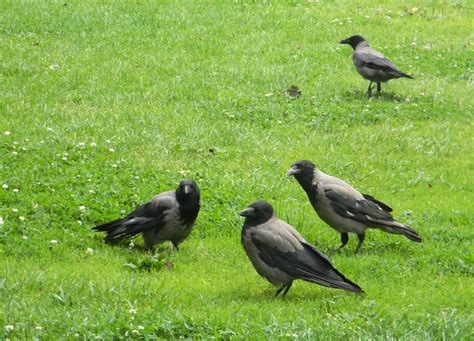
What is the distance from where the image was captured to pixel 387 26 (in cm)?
2052

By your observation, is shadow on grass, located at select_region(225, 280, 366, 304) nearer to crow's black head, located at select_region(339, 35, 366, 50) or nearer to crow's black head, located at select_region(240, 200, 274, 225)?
crow's black head, located at select_region(240, 200, 274, 225)

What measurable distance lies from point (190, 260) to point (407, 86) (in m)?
8.40

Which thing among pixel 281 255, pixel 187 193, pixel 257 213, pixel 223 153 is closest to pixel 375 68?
pixel 223 153

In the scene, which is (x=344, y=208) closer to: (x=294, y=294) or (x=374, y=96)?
(x=294, y=294)

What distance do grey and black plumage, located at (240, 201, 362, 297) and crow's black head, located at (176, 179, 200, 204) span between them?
3.43ft

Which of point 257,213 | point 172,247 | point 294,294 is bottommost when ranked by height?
point 172,247

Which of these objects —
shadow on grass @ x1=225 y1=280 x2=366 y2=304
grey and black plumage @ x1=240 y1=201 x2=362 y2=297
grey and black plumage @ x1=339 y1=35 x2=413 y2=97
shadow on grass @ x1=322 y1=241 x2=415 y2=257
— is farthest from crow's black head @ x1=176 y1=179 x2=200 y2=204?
grey and black plumage @ x1=339 y1=35 x2=413 y2=97

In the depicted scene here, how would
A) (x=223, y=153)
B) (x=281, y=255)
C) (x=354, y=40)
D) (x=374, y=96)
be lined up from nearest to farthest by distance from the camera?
(x=281, y=255) < (x=223, y=153) < (x=374, y=96) < (x=354, y=40)

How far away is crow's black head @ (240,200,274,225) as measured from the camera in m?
8.89

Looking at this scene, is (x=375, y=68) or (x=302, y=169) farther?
(x=375, y=68)

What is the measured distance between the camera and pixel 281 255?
8.52 metres

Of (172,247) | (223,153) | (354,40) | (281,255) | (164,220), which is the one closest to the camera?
(281,255)

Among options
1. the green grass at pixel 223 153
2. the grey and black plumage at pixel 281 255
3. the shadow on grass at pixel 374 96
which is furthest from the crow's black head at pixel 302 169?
the shadow on grass at pixel 374 96

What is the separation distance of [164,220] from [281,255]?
1.71m
